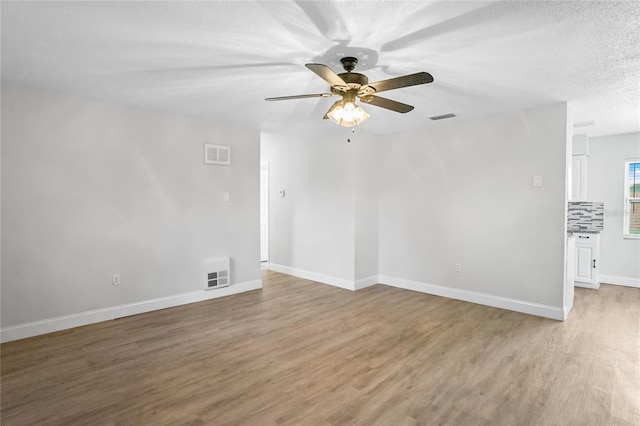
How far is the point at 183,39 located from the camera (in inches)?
88.7

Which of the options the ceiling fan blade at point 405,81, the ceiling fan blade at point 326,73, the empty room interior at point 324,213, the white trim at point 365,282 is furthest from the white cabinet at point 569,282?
the ceiling fan blade at point 326,73

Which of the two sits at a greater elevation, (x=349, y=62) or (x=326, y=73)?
(x=349, y=62)

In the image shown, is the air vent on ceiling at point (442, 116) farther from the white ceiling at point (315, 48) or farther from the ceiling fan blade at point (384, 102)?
the ceiling fan blade at point (384, 102)

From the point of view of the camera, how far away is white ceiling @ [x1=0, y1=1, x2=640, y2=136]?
6.35 ft

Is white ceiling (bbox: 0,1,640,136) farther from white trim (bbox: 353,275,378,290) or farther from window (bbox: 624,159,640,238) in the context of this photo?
white trim (bbox: 353,275,378,290)

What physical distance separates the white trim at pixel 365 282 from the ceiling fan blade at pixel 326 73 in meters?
3.36

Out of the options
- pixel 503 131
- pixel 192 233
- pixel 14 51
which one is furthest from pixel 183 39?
pixel 503 131

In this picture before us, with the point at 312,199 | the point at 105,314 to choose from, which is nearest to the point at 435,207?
the point at 312,199

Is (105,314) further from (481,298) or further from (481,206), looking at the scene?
(481,206)

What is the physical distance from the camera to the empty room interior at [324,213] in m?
2.14

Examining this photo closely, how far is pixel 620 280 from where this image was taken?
5340 millimetres

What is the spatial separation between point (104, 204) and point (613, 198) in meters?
7.40

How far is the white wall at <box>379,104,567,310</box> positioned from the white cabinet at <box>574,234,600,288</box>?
5.77ft

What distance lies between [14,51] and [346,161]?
3840 mm
